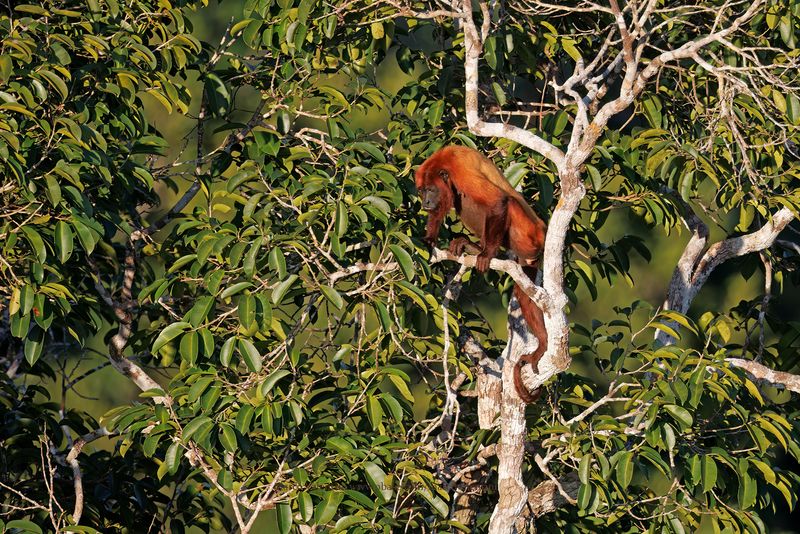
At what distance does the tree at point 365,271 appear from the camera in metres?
3.47

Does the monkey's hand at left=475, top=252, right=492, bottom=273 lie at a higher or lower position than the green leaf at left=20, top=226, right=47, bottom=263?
lower

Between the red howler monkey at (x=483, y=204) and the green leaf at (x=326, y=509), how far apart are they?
Answer: 120cm

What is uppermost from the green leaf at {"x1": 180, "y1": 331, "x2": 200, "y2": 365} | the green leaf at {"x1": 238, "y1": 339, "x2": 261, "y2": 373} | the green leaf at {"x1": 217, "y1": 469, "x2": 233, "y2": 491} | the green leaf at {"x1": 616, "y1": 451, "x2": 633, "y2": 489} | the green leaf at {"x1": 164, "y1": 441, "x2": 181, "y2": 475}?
the green leaf at {"x1": 180, "y1": 331, "x2": 200, "y2": 365}

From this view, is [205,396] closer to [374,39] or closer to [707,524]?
[374,39]

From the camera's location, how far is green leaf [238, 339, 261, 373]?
3.43 metres

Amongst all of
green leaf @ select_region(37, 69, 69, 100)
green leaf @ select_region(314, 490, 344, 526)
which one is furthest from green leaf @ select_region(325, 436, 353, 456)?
green leaf @ select_region(37, 69, 69, 100)

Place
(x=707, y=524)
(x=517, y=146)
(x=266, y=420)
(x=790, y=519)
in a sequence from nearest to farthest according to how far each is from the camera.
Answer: (x=266, y=420)
(x=517, y=146)
(x=707, y=524)
(x=790, y=519)

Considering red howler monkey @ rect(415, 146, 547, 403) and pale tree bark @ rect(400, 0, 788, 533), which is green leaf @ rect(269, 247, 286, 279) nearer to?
pale tree bark @ rect(400, 0, 788, 533)

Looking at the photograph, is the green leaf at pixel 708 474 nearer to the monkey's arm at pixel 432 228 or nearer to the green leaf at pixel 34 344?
the monkey's arm at pixel 432 228

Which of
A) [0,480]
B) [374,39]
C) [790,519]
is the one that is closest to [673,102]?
[374,39]

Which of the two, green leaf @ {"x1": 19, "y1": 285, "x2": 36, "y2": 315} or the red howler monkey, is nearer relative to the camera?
green leaf @ {"x1": 19, "y1": 285, "x2": 36, "y2": 315}

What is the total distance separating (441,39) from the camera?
472cm

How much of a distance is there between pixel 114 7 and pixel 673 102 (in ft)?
7.95

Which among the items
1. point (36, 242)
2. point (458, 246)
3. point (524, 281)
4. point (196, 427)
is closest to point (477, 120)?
point (524, 281)
